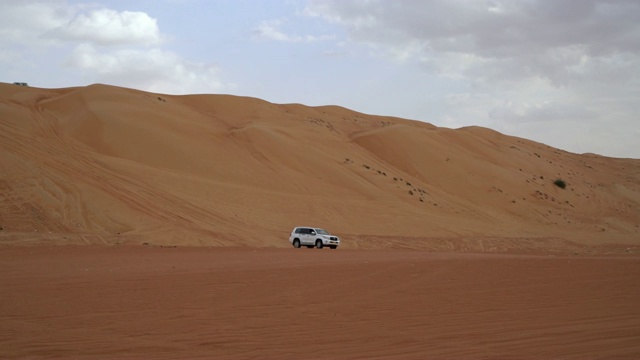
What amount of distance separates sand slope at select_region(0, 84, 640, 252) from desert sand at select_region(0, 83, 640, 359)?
20cm

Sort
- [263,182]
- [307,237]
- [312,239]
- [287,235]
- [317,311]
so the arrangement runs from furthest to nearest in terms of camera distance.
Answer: [263,182] → [287,235] → [307,237] → [312,239] → [317,311]

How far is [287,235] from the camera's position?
4175 cm

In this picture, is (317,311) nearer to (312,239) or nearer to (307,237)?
(312,239)

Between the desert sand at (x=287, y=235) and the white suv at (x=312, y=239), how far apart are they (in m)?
0.99

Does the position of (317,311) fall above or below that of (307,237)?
below

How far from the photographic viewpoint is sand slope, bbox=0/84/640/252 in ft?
121

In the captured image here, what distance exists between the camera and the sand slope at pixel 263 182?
36.8 m

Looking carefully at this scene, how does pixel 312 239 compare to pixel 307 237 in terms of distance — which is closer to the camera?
pixel 312 239

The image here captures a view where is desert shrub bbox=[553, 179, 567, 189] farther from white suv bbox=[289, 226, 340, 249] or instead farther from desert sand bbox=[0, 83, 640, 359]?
white suv bbox=[289, 226, 340, 249]

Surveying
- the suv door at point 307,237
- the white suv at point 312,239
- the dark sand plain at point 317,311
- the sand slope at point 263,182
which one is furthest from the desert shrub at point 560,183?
the dark sand plain at point 317,311

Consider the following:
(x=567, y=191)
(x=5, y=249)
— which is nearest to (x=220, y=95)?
(x=567, y=191)

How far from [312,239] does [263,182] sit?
48.5ft

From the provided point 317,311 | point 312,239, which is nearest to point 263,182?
point 312,239

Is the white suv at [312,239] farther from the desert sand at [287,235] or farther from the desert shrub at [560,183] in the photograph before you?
the desert shrub at [560,183]
